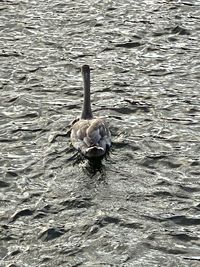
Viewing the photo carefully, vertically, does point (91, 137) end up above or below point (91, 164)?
above

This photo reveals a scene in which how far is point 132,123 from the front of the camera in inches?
846

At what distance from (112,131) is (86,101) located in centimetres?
116

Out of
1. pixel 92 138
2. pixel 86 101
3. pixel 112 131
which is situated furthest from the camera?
pixel 86 101

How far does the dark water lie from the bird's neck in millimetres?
601

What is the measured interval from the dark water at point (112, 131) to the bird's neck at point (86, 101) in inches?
23.7

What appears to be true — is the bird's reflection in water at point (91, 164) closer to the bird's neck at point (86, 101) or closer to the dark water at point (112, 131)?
the dark water at point (112, 131)

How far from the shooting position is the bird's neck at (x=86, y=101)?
843 inches

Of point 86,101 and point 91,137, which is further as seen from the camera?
point 86,101

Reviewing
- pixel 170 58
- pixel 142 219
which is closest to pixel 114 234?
pixel 142 219

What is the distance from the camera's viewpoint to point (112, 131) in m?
21.0

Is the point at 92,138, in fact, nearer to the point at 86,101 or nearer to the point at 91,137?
the point at 91,137

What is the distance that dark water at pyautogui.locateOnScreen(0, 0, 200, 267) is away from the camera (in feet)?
54.2

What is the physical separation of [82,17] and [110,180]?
1089cm

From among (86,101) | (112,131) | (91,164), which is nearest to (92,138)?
(91,164)
